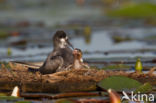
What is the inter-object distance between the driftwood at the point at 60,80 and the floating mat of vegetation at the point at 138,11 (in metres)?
18.6

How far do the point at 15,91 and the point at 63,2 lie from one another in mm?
31839

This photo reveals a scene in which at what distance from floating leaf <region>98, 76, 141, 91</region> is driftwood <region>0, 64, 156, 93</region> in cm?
25

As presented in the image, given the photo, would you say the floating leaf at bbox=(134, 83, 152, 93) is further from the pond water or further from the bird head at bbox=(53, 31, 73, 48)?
the pond water

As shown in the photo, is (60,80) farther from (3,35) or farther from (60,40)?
(3,35)

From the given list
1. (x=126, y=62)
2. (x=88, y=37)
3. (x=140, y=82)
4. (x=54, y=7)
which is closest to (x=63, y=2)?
(x=54, y=7)

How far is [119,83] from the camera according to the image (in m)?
8.66

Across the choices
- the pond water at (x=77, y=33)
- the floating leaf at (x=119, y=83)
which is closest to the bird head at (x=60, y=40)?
the pond water at (x=77, y=33)

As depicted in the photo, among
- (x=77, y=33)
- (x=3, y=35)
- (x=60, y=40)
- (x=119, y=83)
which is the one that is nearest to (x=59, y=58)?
(x=60, y=40)

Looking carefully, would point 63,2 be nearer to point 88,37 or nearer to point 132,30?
point 132,30

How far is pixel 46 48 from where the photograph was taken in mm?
17484

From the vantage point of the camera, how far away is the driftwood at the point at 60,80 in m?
8.73

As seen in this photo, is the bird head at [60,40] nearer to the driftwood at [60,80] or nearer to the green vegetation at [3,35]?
the driftwood at [60,80]

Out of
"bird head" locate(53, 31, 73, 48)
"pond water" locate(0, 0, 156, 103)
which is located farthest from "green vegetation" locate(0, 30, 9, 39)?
"bird head" locate(53, 31, 73, 48)

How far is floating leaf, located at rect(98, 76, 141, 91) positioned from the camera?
855cm
